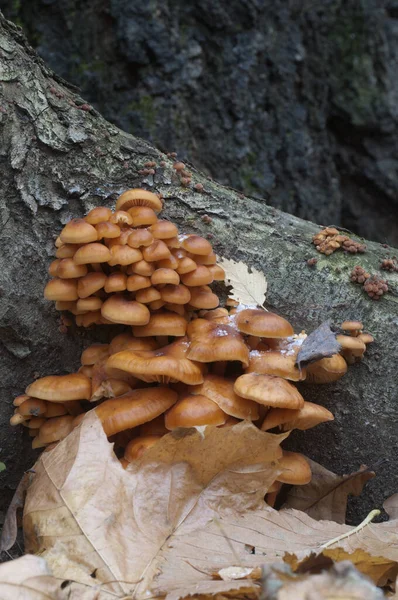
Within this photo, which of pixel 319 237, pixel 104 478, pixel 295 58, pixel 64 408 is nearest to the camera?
pixel 104 478

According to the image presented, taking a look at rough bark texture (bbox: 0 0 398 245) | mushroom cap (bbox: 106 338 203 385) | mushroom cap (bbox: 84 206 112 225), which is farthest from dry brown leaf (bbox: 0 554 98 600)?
rough bark texture (bbox: 0 0 398 245)

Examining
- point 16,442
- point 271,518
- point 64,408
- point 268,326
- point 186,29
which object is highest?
point 186,29

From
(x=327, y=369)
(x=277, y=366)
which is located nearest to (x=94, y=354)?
(x=277, y=366)

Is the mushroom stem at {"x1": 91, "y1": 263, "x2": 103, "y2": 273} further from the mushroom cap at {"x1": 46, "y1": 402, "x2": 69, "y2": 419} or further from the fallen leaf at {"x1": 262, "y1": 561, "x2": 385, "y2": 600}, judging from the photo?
the fallen leaf at {"x1": 262, "y1": 561, "x2": 385, "y2": 600}

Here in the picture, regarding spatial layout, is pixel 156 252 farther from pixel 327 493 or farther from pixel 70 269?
pixel 327 493

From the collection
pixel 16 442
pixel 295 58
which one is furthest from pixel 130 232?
pixel 295 58

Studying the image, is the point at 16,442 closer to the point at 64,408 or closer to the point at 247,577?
the point at 64,408
